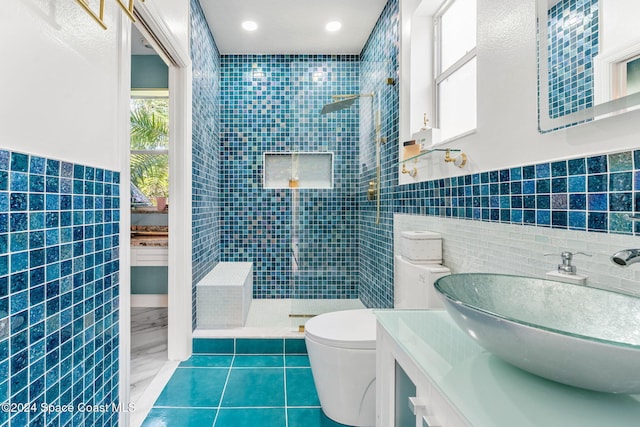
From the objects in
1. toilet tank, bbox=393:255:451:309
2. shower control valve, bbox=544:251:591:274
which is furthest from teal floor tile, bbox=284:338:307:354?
shower control valve, bbox=544:251:591:274

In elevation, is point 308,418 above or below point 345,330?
below

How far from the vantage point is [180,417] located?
173 cm

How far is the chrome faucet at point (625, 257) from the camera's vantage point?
0.69 m

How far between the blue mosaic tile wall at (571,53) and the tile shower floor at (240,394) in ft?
5.75

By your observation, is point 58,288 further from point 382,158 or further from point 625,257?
point 382,158

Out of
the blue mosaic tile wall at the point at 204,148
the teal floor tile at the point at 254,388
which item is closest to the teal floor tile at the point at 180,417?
the teal floor tile at the point at 254,388

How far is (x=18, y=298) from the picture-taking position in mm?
866

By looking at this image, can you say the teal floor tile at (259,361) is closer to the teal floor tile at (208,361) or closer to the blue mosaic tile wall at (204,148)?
the teal floor tile at (208,361)

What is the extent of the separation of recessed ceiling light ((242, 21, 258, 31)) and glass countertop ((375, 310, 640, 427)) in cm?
299

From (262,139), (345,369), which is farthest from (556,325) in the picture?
(262,139)

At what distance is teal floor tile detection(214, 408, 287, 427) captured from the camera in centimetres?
169

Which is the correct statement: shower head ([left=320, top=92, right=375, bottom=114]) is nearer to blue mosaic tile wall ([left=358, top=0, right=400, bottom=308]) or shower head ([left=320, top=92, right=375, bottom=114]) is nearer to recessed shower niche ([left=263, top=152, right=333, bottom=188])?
blue mosaic tile wall ([left=358, top=0, right=400, bottom=308])

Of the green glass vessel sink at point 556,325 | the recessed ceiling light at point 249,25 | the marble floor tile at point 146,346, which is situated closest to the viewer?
the green glass vessel sink at point 556,325

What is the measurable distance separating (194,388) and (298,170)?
218cm
